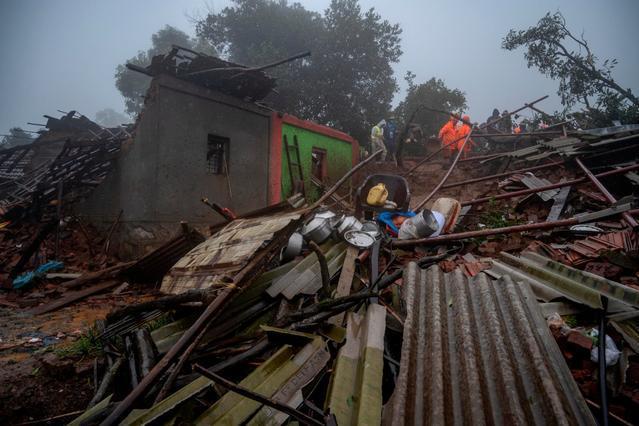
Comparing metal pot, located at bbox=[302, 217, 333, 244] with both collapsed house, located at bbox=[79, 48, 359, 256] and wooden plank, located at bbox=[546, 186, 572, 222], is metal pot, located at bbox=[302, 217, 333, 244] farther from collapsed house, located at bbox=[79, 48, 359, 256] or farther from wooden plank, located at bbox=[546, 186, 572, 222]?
collapsed house, located at bbox=[79, 48, 359, 256]

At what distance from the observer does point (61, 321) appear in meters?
4.62

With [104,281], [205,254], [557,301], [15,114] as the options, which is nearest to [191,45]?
[104,281]

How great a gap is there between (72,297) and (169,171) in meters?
3.31

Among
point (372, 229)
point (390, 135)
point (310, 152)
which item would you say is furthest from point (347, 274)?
point (390, 135)

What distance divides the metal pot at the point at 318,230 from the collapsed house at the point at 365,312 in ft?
0.08

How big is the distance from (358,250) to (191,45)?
41.2m

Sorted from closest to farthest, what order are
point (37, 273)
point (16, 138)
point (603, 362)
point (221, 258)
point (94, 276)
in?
point (603, 362), point (221, 258), point (94, 276), point (37, 273), point (16, 138)

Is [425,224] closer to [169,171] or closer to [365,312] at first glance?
[365,312]

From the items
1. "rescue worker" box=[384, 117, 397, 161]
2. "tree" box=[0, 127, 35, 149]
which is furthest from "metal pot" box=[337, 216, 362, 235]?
"tree" box=[0, 127, 35, 149]

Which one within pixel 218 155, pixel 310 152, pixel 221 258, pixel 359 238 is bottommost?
pixel 221 258

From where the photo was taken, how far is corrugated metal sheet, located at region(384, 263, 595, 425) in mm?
1819

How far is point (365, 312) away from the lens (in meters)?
2.81

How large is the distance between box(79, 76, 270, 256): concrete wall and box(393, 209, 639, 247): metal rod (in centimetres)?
556

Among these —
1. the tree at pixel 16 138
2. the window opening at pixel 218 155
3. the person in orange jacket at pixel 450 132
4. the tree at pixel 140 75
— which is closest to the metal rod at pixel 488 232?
the window opening at pixel 218 155
